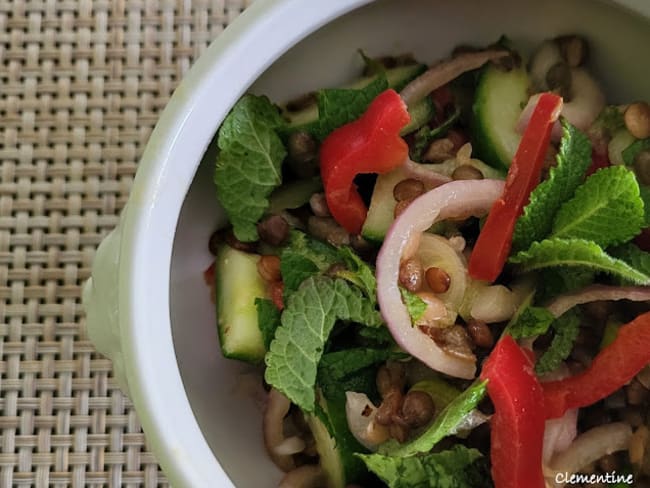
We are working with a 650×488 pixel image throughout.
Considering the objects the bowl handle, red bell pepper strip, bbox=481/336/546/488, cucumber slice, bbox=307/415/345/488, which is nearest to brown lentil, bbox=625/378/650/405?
red bell pepper strip, bbox=481/336/546/488

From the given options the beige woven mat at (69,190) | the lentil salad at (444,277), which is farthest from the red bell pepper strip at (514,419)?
the beige woven mat at (69,190)

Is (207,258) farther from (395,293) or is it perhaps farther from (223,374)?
(395,293)

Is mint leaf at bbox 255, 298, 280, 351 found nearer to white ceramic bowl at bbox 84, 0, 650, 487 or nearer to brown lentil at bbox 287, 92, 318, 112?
white ceramic bowl at bbox 84, 0, 650, 487

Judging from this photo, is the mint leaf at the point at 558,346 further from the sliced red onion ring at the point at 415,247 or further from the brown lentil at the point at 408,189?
the brown lentil at the point at 408,189

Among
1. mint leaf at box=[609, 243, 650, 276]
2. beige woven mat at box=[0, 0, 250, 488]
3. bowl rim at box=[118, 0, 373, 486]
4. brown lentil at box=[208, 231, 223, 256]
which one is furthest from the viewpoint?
beige woven mat at box=[0, 0, 250, 488]

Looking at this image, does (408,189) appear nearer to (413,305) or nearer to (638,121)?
(413,305)

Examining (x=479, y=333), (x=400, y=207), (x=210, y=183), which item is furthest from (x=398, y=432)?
→ (x=210, y=183)
